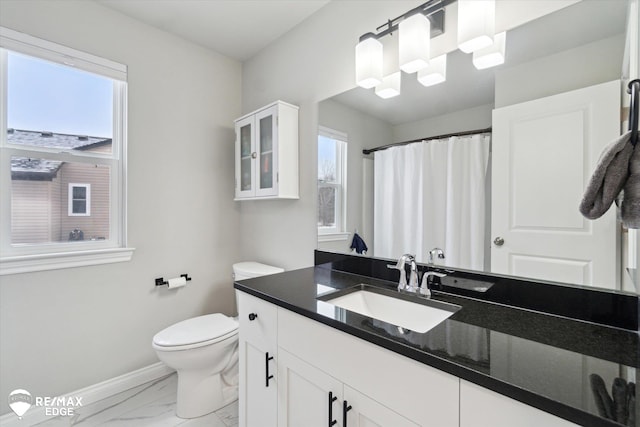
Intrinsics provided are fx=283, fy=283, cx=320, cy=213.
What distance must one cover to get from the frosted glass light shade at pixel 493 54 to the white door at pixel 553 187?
0.21m

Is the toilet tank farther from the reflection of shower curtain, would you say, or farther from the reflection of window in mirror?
the reflection of shower curtain

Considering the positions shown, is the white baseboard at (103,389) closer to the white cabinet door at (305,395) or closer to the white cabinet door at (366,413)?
the white cabinet door at (305,395)

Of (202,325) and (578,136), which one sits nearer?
(578,136)

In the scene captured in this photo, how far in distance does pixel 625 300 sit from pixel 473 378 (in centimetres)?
60

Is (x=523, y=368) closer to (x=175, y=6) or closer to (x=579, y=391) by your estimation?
(x=579, y=391)

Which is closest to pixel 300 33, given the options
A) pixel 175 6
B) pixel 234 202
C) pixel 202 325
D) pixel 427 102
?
pixel 175 6

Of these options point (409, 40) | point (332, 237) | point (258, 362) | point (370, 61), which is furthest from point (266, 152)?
point (258, 362)

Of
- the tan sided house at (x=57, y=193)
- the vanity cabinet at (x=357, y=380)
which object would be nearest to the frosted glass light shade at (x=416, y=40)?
the vanity cabinet at (x=357, y=380)

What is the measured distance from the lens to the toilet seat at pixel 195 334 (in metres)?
1.53

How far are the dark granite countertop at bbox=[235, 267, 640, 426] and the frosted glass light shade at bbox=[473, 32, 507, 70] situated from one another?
92 cm

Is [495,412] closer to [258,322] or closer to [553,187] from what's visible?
[553,187]

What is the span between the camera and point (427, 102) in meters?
1.30

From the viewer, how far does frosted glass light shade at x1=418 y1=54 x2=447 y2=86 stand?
4.09 ft

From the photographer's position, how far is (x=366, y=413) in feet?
2.56
